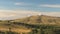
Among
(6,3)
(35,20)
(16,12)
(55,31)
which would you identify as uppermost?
(6,3)

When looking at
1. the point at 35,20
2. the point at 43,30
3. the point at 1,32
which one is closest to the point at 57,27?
the point at 43,30

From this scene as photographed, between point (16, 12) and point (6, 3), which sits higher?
point (6, 3)

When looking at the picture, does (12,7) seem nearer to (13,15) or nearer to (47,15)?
(13,15)

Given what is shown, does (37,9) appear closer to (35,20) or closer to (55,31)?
(35,20)

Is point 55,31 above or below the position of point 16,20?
below

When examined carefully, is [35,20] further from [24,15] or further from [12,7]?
[12,7]

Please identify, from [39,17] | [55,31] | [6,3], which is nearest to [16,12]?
[6,3]

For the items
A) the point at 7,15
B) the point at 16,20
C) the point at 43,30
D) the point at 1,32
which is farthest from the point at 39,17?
the point at 1,32
